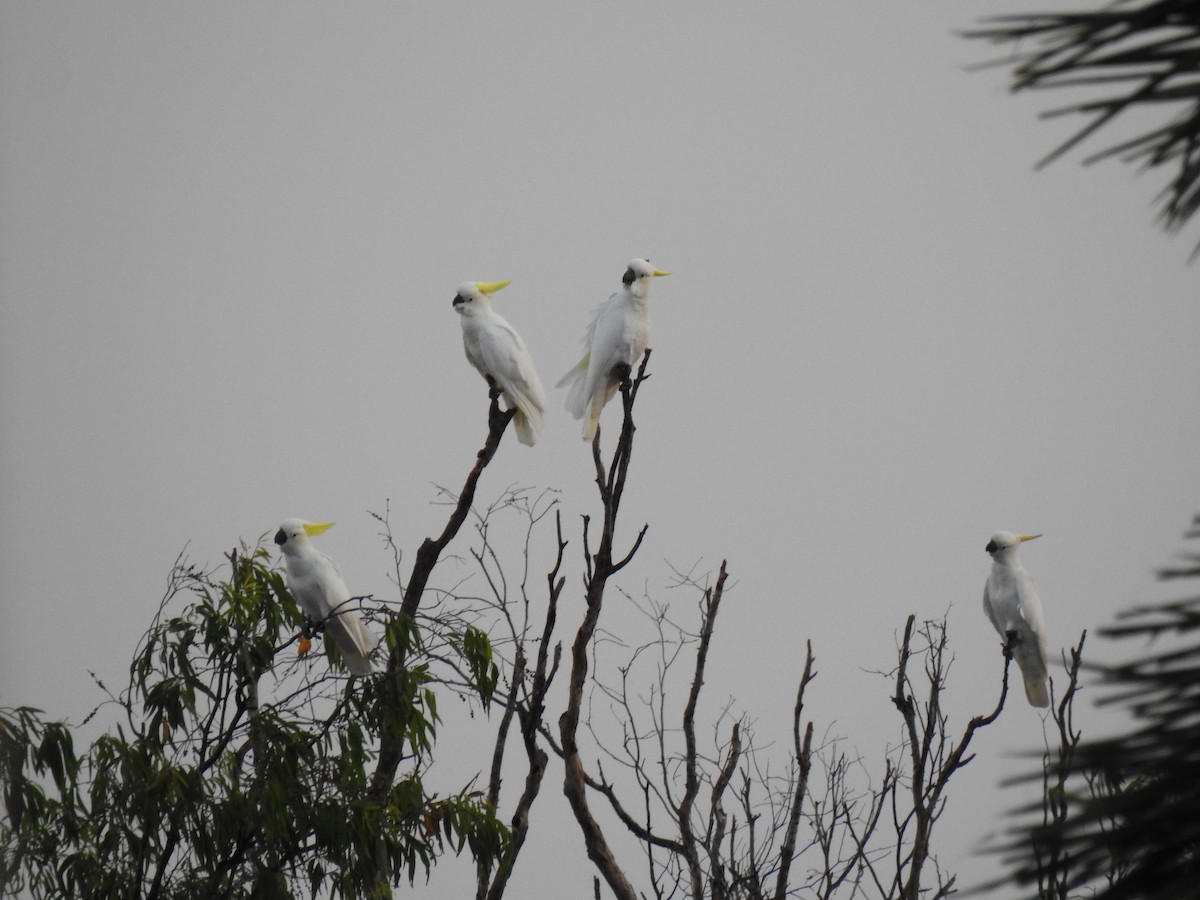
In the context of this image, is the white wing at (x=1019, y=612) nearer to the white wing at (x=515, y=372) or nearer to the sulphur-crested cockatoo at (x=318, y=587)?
the white wing at (x=515, y=372)

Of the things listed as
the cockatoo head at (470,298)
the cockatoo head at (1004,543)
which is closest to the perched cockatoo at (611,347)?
the cockatoo head at (470,298)

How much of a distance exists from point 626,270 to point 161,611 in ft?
10.7

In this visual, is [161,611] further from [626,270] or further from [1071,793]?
[1071,793]

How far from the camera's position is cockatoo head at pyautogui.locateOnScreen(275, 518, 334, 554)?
5.70 metres

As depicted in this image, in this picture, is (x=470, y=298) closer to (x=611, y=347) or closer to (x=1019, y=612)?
(x=611, y=347)

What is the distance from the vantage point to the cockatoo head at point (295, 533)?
5.70 meters

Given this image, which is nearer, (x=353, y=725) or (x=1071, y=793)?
(x=1071, y=793)

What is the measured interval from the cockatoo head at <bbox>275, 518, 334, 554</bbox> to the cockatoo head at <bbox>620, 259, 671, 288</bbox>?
2008mm

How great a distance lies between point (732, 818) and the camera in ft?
15.7

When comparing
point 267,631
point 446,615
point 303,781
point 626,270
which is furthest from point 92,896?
point 626,270

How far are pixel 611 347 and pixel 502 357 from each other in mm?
569

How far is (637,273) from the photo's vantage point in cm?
640

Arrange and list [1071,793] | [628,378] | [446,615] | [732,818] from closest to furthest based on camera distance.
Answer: [1071,793], [446,615], [732,818], [628,378]

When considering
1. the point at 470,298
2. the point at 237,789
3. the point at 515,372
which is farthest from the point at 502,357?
the point at 237,789
